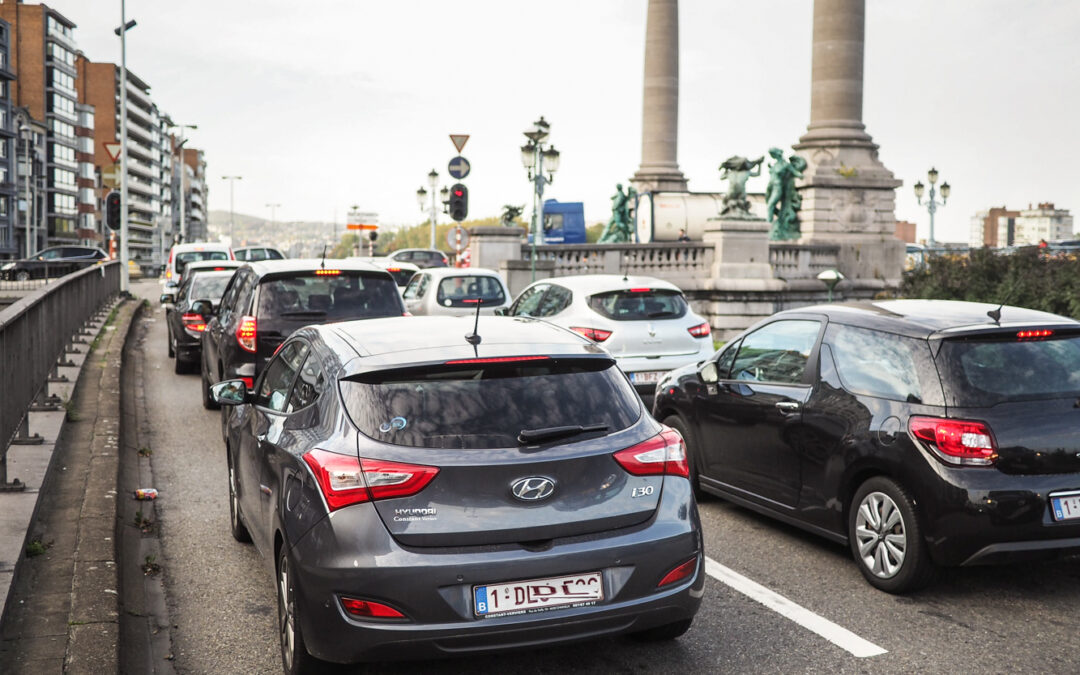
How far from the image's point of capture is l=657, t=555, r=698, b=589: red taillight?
442 centimetres

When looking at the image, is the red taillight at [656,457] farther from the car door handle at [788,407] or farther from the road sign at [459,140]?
the road sign at [459,140]

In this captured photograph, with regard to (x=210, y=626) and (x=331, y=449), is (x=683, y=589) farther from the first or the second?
(x=210, y=626)

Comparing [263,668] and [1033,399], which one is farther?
[1033,399]

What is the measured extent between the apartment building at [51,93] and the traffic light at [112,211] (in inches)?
2945

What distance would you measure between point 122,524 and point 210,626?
84.5 inches

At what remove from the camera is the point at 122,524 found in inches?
290

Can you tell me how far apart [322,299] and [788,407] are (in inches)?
228

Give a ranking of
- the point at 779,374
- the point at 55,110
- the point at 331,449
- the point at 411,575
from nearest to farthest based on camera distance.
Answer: the point at 411,575
the point at 331,449
the point at 779,374
the point at 55,110

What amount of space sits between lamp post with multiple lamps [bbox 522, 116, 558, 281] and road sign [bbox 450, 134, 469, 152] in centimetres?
273

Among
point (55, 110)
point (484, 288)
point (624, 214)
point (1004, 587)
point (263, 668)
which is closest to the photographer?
point (263, 668)

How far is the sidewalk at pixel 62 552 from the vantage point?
4.70m

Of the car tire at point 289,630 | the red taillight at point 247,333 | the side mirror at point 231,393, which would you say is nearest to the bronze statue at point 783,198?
the red taillight at point 247,333

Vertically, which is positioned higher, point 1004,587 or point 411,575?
point 411,575

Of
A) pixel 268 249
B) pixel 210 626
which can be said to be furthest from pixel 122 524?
pixel 268 249
